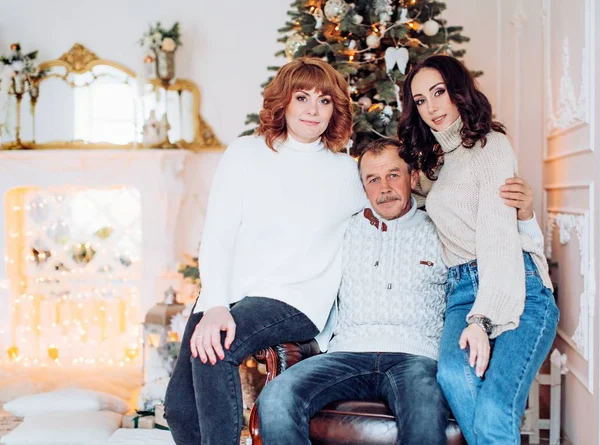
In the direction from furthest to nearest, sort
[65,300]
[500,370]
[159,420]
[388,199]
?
[65,300] < [159,420] < [388,199] < [500,370]

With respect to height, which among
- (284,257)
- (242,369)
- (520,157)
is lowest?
(242,369)

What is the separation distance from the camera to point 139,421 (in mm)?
3268

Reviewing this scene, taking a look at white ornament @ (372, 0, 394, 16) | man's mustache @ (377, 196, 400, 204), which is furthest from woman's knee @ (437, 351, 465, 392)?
white ornament @ (372, 0, 394, 16)

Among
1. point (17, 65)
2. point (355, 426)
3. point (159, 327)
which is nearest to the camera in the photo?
point (355, 426)

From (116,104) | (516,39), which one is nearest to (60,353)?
(116,104)

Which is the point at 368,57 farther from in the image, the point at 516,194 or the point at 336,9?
the point at 516,194

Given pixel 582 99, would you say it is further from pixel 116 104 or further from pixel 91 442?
pixel 116 104

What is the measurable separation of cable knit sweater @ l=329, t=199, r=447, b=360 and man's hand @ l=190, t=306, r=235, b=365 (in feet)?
1.28

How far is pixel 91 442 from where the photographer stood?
3.00m

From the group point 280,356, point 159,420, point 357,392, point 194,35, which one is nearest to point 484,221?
point 357,392

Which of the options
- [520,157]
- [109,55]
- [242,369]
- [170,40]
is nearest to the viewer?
[242,369]

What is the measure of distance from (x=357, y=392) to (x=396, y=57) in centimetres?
154

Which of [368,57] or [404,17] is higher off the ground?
[404,17]

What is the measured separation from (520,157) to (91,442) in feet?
8.47
